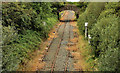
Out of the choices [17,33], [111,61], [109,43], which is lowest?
[111,61]

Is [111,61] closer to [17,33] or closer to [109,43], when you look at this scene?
[109,43]

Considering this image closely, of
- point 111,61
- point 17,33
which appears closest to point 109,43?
point 111,61

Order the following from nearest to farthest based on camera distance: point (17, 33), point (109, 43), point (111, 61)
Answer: point (111, 61), point (109, 43), point (17, 33)

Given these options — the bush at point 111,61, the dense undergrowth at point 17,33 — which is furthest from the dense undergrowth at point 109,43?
the dense undergrowth at point 17,33

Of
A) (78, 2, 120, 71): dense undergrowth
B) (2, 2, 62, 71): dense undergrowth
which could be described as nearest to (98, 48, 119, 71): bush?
(78, 2, 120, 71): dense undergrowth

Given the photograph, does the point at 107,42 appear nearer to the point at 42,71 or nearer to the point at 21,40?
the point at 42,71

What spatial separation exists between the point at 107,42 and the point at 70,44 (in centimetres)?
727

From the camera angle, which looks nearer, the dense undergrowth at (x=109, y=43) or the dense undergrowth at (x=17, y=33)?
the dense undergrowth at (x=109, y=43)

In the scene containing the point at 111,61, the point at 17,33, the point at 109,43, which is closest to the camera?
the point at 111,61

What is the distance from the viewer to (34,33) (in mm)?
15234

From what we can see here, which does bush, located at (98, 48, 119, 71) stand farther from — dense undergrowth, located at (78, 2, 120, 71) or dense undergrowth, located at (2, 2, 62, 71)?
dense undergrowth, located at (2, 2, 62, 71)

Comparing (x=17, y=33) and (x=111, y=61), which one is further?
(x=17, y=33)

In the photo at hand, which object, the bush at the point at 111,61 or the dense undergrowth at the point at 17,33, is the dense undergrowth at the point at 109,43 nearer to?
the bush at the point at 111,61

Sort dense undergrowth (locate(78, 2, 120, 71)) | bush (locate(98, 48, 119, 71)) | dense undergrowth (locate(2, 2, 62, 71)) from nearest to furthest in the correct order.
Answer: bush (locate(98, 48, 119, 71)) → dense undergrowth (locate(78, 2, 120, 71)) → dense undergrowth (locate(2, 2, 62, 71))
